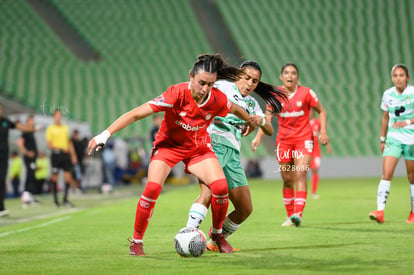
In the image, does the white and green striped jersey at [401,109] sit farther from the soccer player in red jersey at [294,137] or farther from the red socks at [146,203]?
the red socks at [146,203]

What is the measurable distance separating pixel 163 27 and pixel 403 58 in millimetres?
12376

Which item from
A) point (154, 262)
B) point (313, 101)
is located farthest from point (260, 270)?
point (313, 101)

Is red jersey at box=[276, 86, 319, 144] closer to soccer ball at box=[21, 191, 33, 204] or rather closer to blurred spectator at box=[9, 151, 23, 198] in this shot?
soccer ball at box=[21, 191, 33, 204]

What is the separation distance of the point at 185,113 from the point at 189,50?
28.6m

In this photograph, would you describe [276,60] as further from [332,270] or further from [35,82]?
[332,270]

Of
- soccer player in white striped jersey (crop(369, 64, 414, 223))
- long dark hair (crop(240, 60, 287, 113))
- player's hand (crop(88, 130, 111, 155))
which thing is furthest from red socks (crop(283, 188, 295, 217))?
player's hand (crop(88, 130, 111, 155))

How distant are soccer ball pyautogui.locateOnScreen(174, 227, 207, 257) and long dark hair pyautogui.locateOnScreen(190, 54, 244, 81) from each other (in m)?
1.49

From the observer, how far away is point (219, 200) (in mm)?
6355

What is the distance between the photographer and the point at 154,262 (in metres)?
5.90

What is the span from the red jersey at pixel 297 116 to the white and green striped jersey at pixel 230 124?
246cm

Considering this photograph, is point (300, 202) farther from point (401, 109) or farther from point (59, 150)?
point (59, 150)

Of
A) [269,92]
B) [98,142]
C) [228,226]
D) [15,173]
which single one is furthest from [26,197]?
[98,142]

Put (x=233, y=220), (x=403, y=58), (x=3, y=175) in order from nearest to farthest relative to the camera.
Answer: (x=233, y=220)
(x=3, y=175)
(x=403, y=58)

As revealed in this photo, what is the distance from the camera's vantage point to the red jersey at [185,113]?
6035 mm
